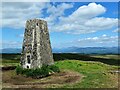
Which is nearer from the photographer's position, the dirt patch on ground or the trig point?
the dirt patch on ground

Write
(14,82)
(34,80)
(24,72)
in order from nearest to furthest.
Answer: (14,82) → (34,80) → (24,72)

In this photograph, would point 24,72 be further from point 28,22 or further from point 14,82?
point 28,22

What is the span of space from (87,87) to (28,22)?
59.2 feet

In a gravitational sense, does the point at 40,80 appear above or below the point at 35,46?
below

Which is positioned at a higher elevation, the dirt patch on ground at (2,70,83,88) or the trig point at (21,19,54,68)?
the trig point at (21,19,54,68)

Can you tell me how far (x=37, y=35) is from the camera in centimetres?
4375

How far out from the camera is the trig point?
43.5 meters

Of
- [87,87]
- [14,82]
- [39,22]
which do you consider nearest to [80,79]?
[87,87]

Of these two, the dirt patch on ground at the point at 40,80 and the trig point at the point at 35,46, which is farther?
the trig point at the point at 35,46

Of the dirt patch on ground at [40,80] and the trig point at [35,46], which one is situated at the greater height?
the trig point at [35,46]

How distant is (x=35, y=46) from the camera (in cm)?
4347

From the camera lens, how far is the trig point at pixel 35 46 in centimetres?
4347

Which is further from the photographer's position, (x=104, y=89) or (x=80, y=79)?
(x=80, y=79)

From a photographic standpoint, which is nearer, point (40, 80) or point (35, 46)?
point (40, 80)
